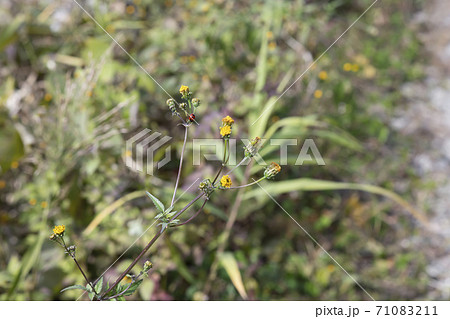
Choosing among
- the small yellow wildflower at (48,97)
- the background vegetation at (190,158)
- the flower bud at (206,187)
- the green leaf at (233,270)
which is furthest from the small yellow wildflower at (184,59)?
the flower bud at (206,187)

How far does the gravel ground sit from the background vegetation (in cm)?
7

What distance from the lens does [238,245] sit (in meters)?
1.56

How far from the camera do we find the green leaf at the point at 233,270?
125 cm

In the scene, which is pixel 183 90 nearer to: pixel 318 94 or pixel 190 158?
Answer: pixel 190 158

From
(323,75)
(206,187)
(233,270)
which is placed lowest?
(233,270)

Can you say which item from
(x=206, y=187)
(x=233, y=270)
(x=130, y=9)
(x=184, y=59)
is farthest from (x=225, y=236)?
(x=130, y=9)

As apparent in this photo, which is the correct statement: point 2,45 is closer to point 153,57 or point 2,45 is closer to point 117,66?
point 117,66

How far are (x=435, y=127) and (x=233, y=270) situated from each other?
4.93 feet

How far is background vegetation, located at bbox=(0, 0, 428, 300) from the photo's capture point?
1.40 metres

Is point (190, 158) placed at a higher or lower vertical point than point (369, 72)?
lower

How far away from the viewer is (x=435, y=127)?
2.21 m

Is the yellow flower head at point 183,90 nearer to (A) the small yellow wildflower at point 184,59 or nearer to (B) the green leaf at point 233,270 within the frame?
(B) the green leaf at point 233,270

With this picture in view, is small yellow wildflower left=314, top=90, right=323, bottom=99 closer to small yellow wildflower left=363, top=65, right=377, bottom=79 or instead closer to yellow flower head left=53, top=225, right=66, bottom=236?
small yellow wildflower left=363, top=65, right=377, bottom=79

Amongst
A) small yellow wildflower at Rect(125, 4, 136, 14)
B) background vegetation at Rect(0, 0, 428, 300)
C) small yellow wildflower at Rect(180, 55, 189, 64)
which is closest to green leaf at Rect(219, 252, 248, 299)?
background vegetation at Rect(0, 0, 428, 300)
